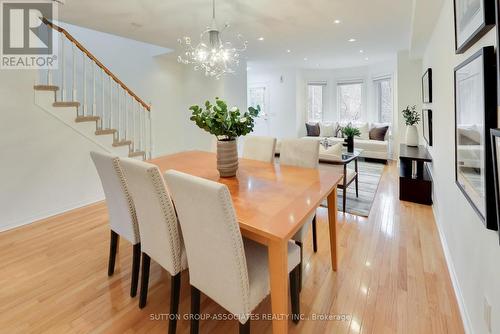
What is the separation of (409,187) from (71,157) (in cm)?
467

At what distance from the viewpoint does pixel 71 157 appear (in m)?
3.53

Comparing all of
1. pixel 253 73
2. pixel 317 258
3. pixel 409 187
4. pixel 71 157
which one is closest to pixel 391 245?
pixel 317 258

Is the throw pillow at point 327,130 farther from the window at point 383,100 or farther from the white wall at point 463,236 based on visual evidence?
the white wall at point 463,236

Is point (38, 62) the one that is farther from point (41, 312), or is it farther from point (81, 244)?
point (41, 312)

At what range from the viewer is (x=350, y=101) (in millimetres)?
7738

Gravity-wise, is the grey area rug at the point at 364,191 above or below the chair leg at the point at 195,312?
above

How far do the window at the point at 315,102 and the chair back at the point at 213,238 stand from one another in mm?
7536

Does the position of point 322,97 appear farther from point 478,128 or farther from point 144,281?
point 144,281

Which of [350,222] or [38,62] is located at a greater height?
[38,62]

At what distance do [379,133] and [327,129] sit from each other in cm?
142

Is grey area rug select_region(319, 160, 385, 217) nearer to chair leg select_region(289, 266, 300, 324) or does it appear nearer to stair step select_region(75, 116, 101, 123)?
chair leg select_region(289, 266, 300, 324)

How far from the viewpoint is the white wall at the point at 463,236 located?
3.82 feet

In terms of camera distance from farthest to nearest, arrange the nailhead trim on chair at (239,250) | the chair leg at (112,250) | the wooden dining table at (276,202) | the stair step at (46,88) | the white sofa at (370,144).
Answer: the white sofa at (370,144) < the stair step at (46,88) < the chair leg at (112,250) < the wooden dining table at (276,202) < the nailhead trim on chair at (239,250)

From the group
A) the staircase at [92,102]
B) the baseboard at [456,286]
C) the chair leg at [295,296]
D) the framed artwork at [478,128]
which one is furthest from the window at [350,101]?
the chair leg at [295,296]
